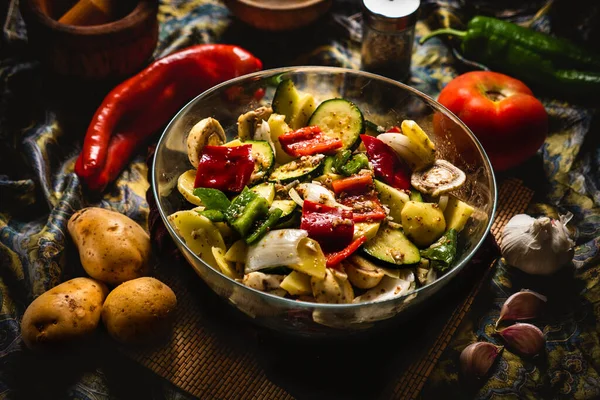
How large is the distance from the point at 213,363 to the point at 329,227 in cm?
57

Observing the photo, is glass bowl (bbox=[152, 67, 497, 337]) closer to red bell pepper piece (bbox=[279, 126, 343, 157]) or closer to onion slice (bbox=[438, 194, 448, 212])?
onion slice (bbox=[438, 194, 448, 212])

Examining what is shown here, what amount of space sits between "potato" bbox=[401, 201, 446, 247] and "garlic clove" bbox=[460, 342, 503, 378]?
361 millimetres

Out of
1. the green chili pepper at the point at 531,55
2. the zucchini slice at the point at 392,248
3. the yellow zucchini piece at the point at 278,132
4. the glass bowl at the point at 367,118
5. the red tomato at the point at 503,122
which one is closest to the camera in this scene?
the glass bowl at the point at 367,118

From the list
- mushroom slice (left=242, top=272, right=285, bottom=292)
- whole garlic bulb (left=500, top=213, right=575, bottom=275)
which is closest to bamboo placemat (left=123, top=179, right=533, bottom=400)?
whole garlic bulb (left=500, top=213, right=575, bottom=275)

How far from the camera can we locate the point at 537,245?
2.00m

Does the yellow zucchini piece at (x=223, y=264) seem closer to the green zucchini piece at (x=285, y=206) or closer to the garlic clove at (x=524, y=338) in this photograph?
the green zucchini piece at (x=285, y=206)

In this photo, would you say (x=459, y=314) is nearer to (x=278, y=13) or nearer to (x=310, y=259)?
(x=310, y=259)

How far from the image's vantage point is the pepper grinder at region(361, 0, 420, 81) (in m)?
2.61

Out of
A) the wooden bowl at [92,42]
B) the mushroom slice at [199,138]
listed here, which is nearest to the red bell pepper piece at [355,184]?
the mushroom slice at [199,138]

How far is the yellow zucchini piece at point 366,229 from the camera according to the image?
1.67 metres

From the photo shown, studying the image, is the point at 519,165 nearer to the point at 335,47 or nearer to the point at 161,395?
the point at 335,47

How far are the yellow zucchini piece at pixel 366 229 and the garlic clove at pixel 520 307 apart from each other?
567 millimetres

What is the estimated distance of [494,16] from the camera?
10.1 ft

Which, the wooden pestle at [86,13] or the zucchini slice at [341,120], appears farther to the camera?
the wooden pestle at [86,13]
